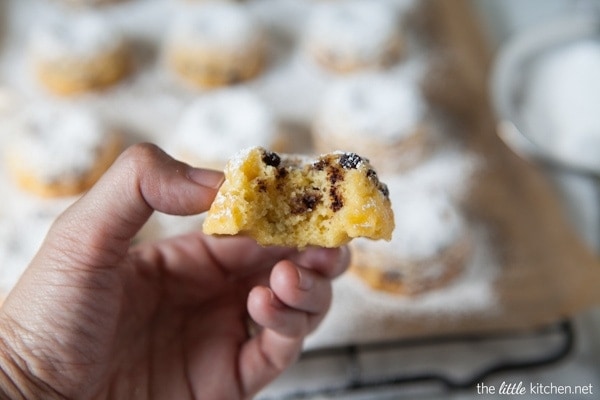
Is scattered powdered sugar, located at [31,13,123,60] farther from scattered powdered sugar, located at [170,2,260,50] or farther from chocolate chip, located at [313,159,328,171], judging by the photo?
chocolate chip, located at [313,159,328,171]

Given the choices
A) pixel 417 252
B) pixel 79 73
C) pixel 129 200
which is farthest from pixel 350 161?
pixel 79 73

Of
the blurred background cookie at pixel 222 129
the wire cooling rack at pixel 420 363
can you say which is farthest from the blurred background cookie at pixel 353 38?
the wire cooling rack at pixel 420 363

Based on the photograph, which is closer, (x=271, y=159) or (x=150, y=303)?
(x=271, y=159)

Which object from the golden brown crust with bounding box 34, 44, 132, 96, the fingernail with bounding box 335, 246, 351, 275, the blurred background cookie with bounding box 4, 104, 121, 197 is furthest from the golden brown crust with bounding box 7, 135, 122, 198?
the fingernail with bounding box 335, 246, 351, 275

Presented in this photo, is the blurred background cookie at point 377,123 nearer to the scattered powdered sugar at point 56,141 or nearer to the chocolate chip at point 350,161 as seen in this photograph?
the scattered powdered sugar at point 56,141

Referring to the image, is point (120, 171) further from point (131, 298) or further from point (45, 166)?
point (45, 166)

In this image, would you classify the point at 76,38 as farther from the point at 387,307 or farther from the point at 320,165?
the point at 320,165

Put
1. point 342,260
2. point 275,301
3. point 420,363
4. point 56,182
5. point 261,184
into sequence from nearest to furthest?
1. point 261,184
2. point 275,301
3. point 342,260
4. point 420,363
5. point 56,182
